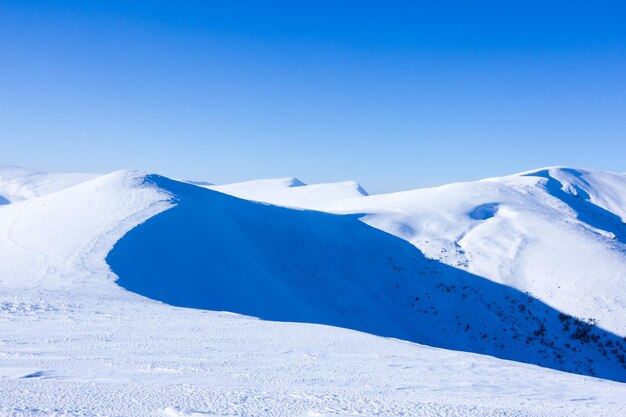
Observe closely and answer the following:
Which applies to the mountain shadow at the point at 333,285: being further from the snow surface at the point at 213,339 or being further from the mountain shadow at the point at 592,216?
the mountain shadow at the point at 592,216

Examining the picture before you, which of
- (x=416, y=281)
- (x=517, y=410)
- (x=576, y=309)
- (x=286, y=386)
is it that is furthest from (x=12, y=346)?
(x=576, y=309)

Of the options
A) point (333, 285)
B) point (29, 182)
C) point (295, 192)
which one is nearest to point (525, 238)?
point (333, 285)

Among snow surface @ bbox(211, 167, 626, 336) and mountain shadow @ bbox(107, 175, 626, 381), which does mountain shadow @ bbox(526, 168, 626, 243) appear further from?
mountain shadow @ bbox(107, 175, 626, 381)

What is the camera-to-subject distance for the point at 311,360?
6.38 m

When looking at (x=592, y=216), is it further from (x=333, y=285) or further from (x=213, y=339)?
(x=213, y=339)

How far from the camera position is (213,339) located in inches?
283

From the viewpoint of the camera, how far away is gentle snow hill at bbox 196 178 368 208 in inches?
2702

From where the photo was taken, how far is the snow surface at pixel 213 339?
459 cm

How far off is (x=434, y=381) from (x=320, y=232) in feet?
68.6

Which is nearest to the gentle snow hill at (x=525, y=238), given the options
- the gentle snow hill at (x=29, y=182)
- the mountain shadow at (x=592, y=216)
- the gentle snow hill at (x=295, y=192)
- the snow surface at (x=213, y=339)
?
the mountain shadow at (x=592, y=216)

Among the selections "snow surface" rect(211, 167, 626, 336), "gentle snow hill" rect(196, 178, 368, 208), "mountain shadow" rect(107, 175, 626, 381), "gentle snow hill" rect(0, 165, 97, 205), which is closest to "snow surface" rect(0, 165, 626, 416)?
"mountain shadow" rect(107, 175, 626, 381)

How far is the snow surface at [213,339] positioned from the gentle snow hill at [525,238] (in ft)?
8.81

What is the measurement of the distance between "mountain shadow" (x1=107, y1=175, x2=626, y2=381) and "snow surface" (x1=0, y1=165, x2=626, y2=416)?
106 millimetres

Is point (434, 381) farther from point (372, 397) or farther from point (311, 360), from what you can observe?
point (311, 360)
